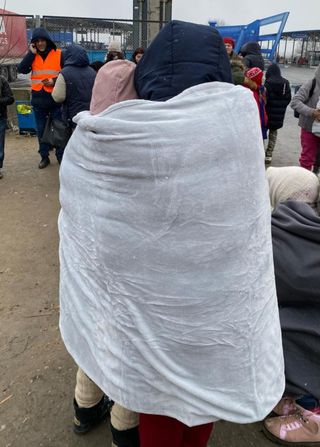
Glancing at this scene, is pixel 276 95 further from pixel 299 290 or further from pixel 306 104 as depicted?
pixel 299 290

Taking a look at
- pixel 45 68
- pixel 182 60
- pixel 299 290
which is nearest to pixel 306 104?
pixel 45 68

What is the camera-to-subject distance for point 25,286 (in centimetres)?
312

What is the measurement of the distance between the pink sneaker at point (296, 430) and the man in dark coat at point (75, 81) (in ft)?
12.6

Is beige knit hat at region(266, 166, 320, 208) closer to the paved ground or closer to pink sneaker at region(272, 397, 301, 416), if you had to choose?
pink sneaker at region(272, 397, 301, 416)

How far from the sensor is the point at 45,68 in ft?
18.1

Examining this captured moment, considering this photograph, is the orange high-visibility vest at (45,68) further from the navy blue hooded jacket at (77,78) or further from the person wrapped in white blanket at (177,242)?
the person wrapped in white blanket at (177,242)

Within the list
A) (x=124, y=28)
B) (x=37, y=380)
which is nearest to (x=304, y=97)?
(x=37, y=380)

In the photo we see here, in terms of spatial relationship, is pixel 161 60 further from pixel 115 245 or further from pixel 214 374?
pixel 214 374

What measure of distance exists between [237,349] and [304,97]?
4.07m

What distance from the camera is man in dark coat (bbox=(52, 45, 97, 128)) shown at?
4.74m

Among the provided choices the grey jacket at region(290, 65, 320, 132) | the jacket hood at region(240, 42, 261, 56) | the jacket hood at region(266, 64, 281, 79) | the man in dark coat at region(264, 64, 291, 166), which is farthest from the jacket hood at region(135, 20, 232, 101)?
the jacket hood at region(240, 42, 261, 56)

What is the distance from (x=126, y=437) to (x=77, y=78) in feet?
13.3

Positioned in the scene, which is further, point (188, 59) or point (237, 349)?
point (237, 349)

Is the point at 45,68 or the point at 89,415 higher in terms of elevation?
the point at 45,68
